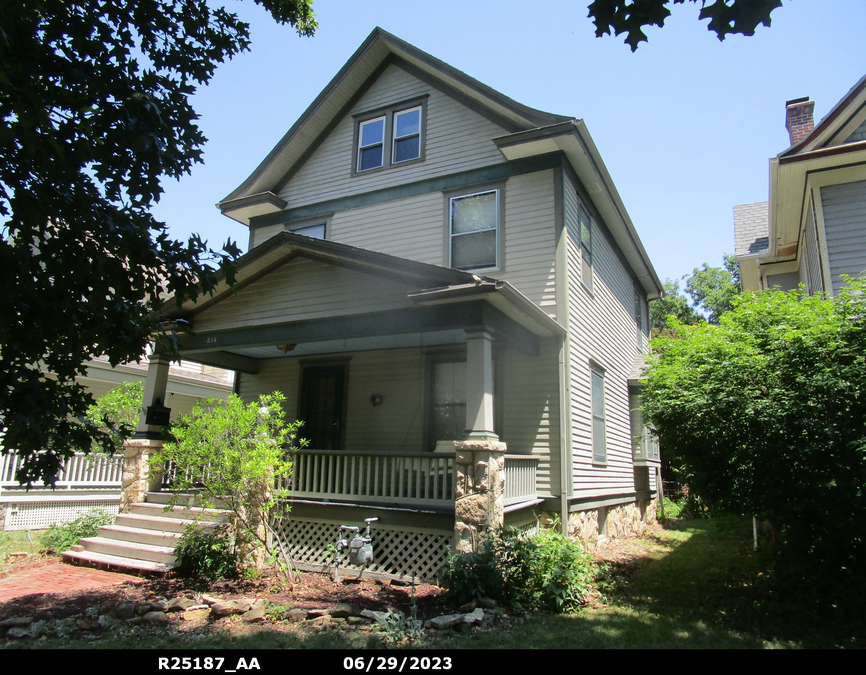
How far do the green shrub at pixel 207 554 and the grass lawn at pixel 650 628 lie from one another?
2.09 m

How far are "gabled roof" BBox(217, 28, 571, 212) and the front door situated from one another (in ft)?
13.5

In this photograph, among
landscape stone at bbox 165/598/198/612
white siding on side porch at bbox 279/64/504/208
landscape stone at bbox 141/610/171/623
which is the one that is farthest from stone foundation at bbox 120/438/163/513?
white siding on side porch at bbox 279/64/504/208

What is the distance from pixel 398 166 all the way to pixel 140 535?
812 centimetres

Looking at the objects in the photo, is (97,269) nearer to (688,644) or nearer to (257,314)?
(257,314)

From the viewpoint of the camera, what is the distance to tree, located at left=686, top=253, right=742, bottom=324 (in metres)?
41.6

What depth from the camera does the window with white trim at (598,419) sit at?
37.4 feet

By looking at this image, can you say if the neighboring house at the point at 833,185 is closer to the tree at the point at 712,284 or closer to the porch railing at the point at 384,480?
the porch railing at the point at 384,480

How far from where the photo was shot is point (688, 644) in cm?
535

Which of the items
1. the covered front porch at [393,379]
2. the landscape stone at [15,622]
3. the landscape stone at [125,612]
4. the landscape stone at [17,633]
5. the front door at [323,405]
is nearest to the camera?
the landscape stone at [17,633]

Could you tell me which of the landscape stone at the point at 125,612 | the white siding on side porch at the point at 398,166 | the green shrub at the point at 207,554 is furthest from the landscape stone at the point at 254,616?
the white siding on side porch at the point at 398,166

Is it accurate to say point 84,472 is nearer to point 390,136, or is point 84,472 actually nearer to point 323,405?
point 323,405

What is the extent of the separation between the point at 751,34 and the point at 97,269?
5700 mm

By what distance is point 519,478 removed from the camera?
874 cm

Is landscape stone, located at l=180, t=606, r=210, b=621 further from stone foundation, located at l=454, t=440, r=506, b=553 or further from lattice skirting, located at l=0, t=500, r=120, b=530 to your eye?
lattice skirting, located at l=0, t=500, r=120, b=530
